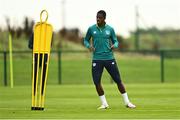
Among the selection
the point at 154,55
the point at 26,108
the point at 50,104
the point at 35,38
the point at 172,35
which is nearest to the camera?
the point at 35,38

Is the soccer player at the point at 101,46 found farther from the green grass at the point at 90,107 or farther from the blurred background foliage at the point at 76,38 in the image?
the blurred background foliage at the point at 76,38

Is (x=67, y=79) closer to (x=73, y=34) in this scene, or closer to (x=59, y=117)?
(x=73, y=34)

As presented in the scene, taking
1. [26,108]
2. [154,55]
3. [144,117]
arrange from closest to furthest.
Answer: [144,117], [26,108], [154,55]

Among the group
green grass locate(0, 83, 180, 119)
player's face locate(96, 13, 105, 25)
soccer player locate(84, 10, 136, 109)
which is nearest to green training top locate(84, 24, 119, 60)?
soccer player locate(84, 10, 136, 109)

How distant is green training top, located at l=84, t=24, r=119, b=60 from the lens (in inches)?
762

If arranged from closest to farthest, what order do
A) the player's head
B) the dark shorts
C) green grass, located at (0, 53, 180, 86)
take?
A: the player's head, the dark shorts, green grass, located at (0, 53, 180, 86)

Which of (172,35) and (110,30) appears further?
(172,35)

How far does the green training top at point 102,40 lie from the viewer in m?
19.3

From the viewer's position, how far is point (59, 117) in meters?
16.8

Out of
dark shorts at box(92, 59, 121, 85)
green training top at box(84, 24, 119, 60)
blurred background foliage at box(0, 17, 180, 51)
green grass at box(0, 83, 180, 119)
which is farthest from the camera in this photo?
blurred background foliage at box(0, 17, 180, 51)

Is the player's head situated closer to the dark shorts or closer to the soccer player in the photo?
the soccer player

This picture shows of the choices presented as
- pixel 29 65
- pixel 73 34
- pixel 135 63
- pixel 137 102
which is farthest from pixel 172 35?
pixel 137 102

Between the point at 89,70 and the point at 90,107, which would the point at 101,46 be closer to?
the point at 90,107

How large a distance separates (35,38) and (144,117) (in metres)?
3.46
